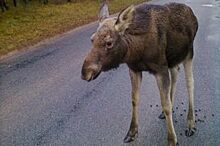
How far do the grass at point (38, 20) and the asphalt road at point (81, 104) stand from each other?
1577 mm

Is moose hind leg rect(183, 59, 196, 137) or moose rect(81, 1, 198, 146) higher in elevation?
moose rect(81, 1, 198, 146)

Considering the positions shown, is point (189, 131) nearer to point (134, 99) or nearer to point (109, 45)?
point (134, 99)

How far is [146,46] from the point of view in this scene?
A: 460 cm

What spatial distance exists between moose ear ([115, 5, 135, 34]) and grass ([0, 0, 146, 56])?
21.3 ft

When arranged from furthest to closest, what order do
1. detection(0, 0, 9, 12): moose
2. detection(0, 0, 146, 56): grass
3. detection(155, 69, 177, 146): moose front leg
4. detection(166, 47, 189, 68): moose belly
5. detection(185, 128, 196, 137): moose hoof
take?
detection(0, 0, 9, 12): moose, detection(0, 0, 146, 56): grass, detection(185, 128, 196, 137): moose hoof, detection(166, 47, 189, 68): moose belly, detection(155, 69, 177, 146): moose front leg

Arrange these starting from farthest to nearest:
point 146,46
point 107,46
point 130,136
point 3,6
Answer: point 3,6 < point 130,136 < point 146,46 < point 107,46

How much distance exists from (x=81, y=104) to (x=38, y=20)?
8.79m

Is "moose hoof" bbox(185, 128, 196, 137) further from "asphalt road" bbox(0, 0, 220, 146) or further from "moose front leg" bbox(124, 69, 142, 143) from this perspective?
"moose front leg" bbox(124, 69, 142, 143)

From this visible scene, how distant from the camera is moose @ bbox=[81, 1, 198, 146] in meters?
4.23

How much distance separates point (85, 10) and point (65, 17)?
2.16 metres

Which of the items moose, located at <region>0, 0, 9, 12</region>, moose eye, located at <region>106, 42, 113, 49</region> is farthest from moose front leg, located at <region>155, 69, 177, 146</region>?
moose, located at <region>0, 0, 9, 12</region>

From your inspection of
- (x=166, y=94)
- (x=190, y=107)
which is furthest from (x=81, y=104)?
(x=166, y=94)

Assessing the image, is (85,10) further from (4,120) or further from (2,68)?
(4,120)

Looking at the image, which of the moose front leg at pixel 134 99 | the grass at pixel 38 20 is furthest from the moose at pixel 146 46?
the grass at pixel 38 20
